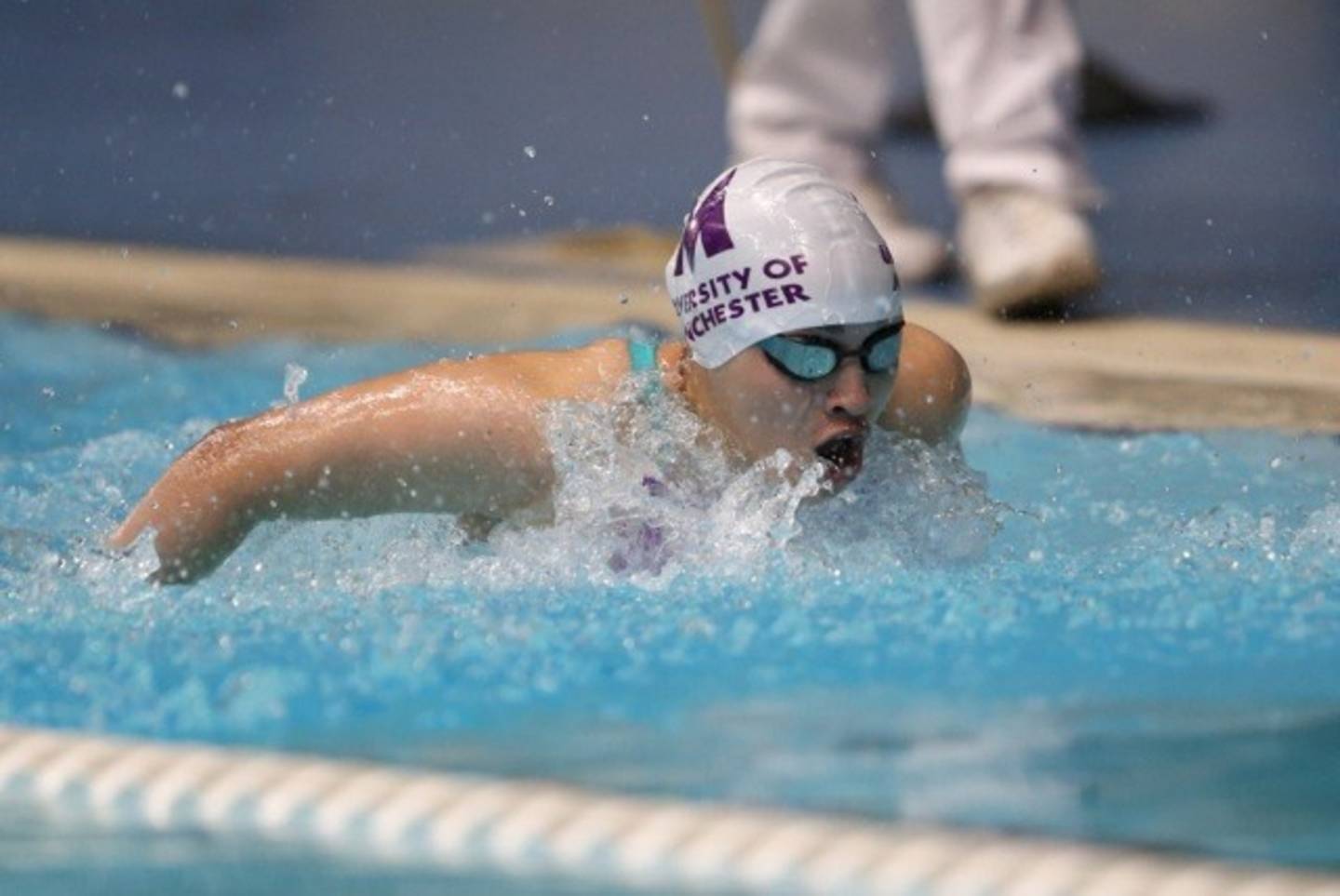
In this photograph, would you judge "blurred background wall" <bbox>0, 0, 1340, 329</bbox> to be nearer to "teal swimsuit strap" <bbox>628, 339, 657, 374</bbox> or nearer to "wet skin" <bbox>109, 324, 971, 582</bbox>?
"teal swimsuit strap" <bbox>628, 339, 657, 374</bbox>

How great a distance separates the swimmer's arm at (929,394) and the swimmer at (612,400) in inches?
7.9

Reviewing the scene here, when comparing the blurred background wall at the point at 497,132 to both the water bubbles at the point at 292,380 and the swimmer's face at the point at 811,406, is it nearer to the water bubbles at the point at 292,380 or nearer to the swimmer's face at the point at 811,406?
the water bubbles at the point at 292,380

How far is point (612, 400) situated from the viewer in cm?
321

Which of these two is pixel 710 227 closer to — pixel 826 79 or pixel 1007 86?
pixel 1007 86

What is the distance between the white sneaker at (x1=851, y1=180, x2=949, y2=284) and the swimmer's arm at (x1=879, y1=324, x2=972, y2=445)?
1.90 m

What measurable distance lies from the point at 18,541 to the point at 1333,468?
2046 millimetres

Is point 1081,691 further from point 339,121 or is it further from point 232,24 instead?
point 232,24

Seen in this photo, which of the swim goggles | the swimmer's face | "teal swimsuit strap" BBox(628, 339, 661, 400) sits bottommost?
the swimmer's face

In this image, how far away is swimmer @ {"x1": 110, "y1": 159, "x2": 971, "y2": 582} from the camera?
3.04 metres

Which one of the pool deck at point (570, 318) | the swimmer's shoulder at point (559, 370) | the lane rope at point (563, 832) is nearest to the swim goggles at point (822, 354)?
the swimmer's shoulder at point (559, 370)

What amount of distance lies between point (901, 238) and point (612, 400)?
94.6 inches

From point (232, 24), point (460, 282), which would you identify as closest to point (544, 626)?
point (460, 282)

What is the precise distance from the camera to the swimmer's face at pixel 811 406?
3088 millimetres

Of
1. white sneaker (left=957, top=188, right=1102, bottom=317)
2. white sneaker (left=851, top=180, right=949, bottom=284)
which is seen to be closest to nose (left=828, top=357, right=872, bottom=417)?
white sneaker (left=957, top=188, right=1102, bottom=317)
